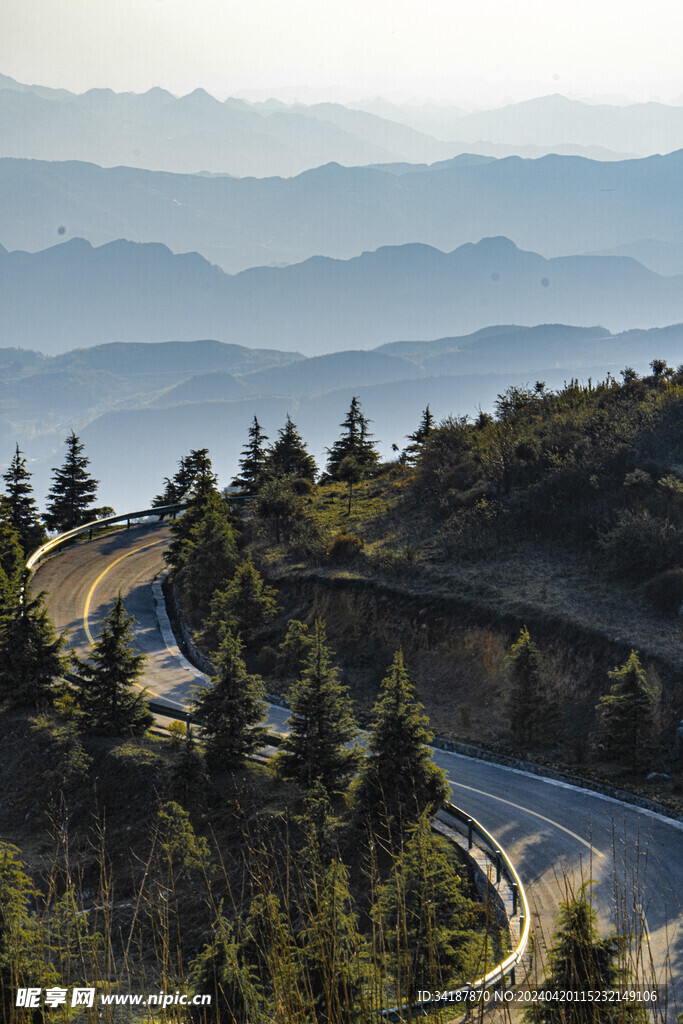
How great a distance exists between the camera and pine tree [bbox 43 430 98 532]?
196ft

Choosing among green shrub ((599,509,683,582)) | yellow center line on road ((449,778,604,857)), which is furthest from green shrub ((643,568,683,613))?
yellow center line on road ((449,778,604,857))

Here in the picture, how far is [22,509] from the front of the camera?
178 feet

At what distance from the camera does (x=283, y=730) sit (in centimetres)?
2972

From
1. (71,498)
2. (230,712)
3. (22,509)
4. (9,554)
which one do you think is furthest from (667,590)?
(71,498)

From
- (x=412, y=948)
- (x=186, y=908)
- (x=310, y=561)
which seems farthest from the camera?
(x=310, y=561)

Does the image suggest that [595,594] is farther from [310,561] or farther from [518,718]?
[310,561]

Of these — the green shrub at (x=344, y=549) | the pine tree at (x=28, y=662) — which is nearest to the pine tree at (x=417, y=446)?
the green shrub at (x=344, y=549)

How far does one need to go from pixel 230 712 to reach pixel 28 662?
29.9 feet

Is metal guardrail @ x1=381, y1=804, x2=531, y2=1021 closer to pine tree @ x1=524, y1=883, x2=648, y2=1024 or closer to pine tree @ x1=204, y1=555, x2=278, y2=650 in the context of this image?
pine tree @ x1=524, y1=883, x2=648, y2=1024

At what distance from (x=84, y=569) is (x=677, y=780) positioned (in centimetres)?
3445

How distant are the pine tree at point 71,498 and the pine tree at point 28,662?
101ft

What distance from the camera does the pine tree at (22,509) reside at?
5341 cm

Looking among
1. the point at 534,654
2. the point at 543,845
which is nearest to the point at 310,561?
the point at 534,654

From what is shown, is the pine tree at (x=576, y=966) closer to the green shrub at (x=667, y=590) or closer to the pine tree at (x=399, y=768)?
the pine tree at (x=399, y=768)
